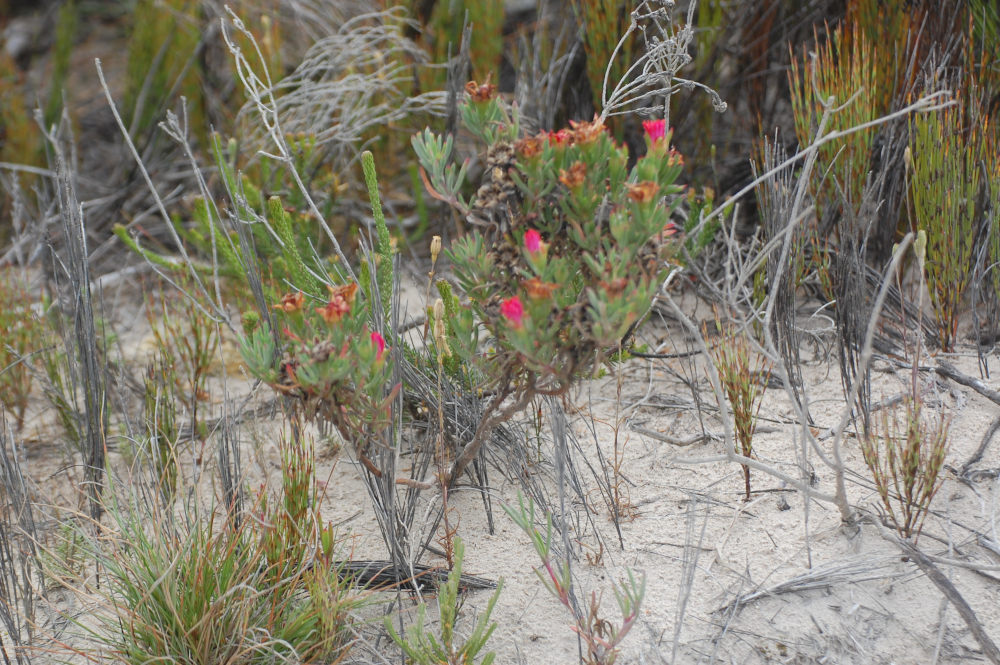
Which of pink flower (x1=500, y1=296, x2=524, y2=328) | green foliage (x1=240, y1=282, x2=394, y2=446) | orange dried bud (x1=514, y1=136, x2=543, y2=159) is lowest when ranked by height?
green foliage (x1=240, y1=282, x2=394, y2=446)

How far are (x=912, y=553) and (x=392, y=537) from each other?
2.87 feet

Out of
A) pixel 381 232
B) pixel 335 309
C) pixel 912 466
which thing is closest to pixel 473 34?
pixel 381 232

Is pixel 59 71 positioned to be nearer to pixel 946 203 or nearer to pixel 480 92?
pixel 480 92

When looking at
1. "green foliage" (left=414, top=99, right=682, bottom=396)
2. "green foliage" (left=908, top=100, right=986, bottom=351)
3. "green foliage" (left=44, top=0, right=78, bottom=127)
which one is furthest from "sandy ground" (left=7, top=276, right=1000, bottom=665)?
"green foliage" (left=44, top=0, right=78, bottom=127)

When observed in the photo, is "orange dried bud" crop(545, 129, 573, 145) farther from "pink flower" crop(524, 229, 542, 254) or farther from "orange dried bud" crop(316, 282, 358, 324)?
"orange dried bud" crop(316, 282, 358, 324)

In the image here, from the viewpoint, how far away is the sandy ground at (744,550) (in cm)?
136

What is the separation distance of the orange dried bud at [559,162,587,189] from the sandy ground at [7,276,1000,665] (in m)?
0.47

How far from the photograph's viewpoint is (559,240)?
53.9 inches

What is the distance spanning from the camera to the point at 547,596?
1.50 metres

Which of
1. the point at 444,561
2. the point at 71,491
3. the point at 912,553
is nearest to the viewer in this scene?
the point at 912,553

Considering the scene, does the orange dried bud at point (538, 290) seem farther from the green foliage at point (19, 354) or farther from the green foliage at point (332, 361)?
the green foliage at point (19, 354)

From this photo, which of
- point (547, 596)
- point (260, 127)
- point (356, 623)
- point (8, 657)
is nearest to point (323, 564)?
point (356, 623)

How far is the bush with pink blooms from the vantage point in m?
1.15

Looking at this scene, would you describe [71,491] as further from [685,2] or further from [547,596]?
[685,2]
